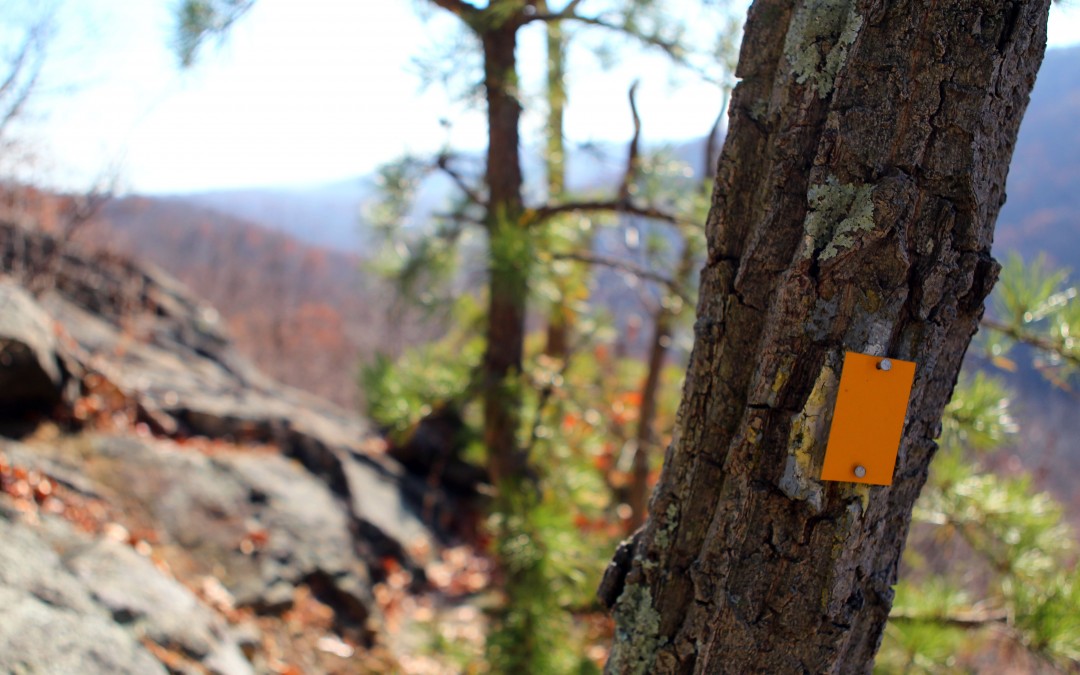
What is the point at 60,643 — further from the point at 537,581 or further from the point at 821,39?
the point at 821,39

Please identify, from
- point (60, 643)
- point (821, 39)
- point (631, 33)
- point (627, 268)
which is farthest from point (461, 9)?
point (60, 643)

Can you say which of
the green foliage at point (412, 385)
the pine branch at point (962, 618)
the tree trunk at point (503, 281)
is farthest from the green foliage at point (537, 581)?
the pine branch at point (962, 618)

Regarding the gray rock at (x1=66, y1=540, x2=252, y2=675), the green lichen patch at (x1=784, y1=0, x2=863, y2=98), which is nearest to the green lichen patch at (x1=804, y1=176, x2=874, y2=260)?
the green lichen patch at (x1=784, y1=0, x2=863, y2=98)

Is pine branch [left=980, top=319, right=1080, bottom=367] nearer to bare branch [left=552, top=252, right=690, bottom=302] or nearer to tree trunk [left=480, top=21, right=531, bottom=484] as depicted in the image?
bare branch [left=552, top=252, right=690, bottom=302]

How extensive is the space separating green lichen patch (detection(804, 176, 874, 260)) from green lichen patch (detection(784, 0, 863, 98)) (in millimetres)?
144

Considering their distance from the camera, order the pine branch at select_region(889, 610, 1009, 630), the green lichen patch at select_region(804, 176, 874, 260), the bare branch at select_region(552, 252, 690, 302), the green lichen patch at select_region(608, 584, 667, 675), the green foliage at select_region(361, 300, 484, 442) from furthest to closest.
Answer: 1. the bare branch at select_region(552, 252, 690, 302)
2. the green foliage at select_region(361, 300, 484, 442)
3. the pine branch at select_region(889, 610, 1009, 630)
4. the green lichen patch at select_region(608, 584, 667, 675)
5. the green lichen patch at select_region(804, 176, 874, 260)

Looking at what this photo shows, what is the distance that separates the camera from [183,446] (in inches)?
149

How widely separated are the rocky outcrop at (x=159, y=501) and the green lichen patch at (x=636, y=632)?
1.42 metres

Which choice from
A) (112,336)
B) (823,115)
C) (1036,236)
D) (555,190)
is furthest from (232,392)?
(1036,236)

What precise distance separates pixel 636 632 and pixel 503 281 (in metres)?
1.20

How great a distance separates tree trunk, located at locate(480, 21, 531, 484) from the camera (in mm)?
2260

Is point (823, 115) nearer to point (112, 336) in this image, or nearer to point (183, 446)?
point (183, 446)

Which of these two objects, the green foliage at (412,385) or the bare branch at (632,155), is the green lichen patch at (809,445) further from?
the bare branch at (632,155)

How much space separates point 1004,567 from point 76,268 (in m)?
6.06
